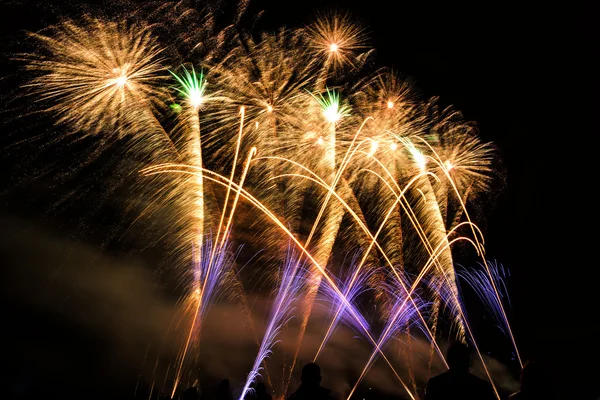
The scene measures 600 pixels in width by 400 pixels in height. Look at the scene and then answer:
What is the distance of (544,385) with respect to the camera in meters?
4.56

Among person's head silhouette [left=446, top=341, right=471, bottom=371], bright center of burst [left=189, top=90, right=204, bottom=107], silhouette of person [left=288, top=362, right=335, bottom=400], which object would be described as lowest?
silhouette of person [left=288, top=362, right=335, bottom=400]

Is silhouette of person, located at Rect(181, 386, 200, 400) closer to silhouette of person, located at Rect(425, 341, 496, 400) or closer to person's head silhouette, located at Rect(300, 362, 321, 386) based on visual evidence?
person's head silhouette, located at Rect(300, 362, 321, 386)

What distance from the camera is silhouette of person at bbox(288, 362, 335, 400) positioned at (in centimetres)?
508

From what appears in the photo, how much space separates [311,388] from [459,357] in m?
1.62

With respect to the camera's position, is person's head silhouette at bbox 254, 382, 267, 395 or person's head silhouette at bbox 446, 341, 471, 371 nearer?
person's head silhouette at bbox 446, 341, 471, 371

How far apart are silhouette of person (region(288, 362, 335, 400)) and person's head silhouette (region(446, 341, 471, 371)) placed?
1404mm

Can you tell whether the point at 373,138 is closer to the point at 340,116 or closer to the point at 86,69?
the point at 340,116

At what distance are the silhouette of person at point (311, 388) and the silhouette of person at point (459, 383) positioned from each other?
1.18 m

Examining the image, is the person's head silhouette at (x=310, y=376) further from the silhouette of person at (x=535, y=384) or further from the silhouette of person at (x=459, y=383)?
the silhouette of person at (x=535, y=384)

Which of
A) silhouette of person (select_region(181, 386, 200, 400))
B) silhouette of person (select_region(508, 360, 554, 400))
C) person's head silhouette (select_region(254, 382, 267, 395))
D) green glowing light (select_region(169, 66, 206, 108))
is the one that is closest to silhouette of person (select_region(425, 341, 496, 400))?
silhouette of person (select_region(508, 360, 554, 400))

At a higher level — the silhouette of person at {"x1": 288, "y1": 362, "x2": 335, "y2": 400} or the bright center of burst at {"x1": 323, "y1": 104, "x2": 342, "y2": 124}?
the bright center of burst at {"x1": 323, "y1": 104, "x2": 342, "y2": 124}

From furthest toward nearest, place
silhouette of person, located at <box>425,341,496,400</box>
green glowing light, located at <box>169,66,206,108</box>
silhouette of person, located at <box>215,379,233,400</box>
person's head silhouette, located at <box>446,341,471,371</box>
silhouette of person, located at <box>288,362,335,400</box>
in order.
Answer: green glowing light, located at <box>169,66,206,108</box> < silhouette of person, located at <box>215,379,233,400</box> < silhouette of person, located at <box>288,362,335,400</box> < person's head silhouette, located at <box>446,341,471,371</box> < silhouette of person, located at <box>425,341,496,400</box>

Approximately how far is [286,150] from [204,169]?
2692mm

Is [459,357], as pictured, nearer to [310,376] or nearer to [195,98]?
[310,376]
